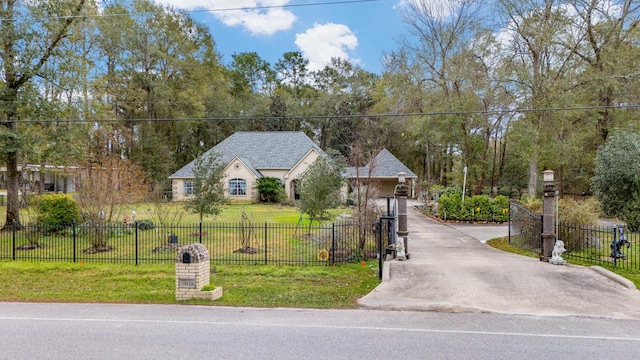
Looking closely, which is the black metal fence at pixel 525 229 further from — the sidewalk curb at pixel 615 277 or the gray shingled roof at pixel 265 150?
the gray shingled roof at pixel 265 150

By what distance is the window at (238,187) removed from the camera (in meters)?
34.9

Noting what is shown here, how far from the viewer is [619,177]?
62.7ft

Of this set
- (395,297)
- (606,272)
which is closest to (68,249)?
(395,297)

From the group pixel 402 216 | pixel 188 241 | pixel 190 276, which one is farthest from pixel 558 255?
pixel 188 241

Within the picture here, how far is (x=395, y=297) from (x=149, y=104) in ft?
126

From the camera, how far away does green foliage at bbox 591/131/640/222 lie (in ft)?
60.8

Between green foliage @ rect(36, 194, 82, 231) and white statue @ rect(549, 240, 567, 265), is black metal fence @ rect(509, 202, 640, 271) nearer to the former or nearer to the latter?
white statue @ rect(549, 240, 567, 265)

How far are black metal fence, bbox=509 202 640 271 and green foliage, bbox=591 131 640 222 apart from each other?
559 cm

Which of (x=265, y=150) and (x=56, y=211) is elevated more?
(x=265, y=150)

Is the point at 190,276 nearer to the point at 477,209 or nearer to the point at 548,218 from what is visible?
the point at 548,218

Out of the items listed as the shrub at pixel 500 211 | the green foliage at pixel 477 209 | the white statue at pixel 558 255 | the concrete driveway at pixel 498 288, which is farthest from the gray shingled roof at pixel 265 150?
the white statue at pixel 558 255

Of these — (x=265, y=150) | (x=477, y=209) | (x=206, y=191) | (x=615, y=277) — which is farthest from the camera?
(x=265, y=150)

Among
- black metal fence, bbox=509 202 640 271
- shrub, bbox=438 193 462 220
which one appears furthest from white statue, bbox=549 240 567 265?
shrub, bbox=438 193 462 220

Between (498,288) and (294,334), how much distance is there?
204 inches
